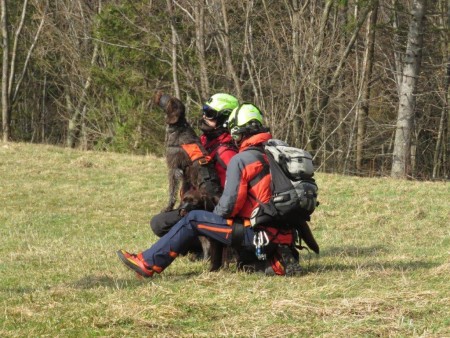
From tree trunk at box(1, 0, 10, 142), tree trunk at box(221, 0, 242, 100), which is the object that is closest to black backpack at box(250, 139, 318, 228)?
tree trunk at box(221, 0, 242, 100)

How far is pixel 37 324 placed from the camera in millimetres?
6160

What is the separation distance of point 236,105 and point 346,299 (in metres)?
3.09

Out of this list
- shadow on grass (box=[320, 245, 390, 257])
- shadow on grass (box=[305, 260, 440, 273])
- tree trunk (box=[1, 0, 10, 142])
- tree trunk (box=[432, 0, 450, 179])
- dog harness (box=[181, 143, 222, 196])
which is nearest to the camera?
shadow on grass (box=[305, 260, 440, 273])

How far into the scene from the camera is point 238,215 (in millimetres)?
8156

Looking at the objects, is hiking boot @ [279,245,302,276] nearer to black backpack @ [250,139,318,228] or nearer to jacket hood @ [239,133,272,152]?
black backpack @ [250,139,318,228]

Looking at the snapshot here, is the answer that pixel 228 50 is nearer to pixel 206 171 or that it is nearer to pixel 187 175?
pixel 187 175

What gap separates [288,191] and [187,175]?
4.90 feet

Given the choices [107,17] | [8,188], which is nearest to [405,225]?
[8,188]

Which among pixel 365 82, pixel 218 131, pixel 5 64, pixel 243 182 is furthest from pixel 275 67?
pixel 243 182

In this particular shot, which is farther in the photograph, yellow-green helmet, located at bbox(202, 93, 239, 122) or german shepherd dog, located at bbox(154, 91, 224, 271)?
yellow-green helmet, located at bbox(202, 93, 239, 122)

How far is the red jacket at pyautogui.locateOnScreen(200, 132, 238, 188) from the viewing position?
28.7ft

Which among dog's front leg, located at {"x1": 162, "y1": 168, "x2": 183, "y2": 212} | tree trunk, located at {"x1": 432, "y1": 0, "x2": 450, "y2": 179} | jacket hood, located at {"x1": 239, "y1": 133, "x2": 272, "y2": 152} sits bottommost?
dog's front leg, located at {"x1": 162, "y1": 168, "x2": 183, "y2": 212}

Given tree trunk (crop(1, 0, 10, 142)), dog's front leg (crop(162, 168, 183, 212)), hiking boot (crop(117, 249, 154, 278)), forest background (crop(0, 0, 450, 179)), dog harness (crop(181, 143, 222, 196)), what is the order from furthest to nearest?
tree trunk (crop(1, 0, 10, 142)) → forest background (crop(0, 0, 450, 179)) → dog's front leg (crop(162, 168, 183, 212)) → dog harness (crop(181, 143, 222, 196)) → hiking boot (crop(117, 249, 154, 278))

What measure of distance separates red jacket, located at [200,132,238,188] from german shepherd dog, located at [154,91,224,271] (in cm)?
9
